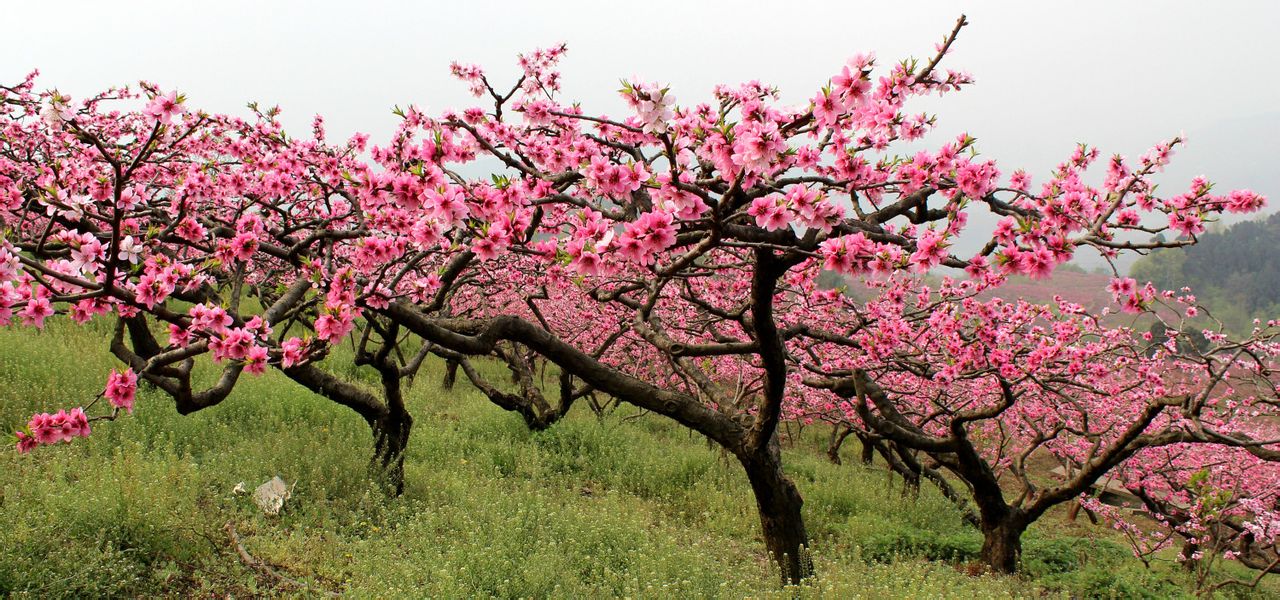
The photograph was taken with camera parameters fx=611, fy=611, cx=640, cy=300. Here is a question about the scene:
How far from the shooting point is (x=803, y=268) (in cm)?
582

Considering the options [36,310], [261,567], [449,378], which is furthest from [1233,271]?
[36,310]

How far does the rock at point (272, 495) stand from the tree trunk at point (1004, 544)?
25.8ft

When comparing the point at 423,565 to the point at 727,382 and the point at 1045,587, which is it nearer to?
the point at 1045,587

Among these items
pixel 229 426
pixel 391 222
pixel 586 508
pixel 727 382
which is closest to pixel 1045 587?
pixel 586 508

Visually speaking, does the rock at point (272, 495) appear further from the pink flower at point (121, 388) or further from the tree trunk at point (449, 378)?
the tree trunk at point (449, 378)

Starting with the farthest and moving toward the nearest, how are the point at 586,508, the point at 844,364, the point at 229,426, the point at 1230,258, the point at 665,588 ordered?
the point at 1230,258 < the point at 844,364 < the point at 229,426 < the point at 586,508 < the point at 665,588

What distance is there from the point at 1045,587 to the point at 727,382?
1293 centimetres

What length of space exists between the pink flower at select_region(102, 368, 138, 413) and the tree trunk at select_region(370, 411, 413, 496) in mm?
3597

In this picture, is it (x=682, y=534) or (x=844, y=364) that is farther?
(x=844, y=364)

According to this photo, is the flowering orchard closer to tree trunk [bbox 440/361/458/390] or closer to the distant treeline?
tree trunk [bbox 440/361/458/390]

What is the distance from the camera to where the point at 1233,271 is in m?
79.0

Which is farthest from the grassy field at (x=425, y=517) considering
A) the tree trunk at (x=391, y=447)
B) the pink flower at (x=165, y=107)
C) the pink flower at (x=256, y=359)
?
the pink flower at (x=165, y=107)

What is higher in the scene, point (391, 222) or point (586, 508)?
point (391, 222)

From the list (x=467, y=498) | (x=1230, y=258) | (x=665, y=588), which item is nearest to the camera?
(x=665, y=588)
